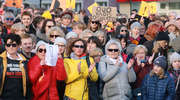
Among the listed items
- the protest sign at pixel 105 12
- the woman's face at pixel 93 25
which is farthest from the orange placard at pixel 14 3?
the woman's face at pixel 93 25

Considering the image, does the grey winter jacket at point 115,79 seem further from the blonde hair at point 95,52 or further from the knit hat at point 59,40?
the knit hat at point 59,40

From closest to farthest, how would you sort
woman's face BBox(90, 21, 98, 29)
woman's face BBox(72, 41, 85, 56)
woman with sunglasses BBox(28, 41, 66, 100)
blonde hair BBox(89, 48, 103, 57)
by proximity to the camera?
woman with sunglasses BBox(28, 41, 66, 100) → woman's face BBox(72, 41, 85, 56) → blonde hair BBox(89, 48, 103, 57) → woman's face BBox(90, 21, 98, 29)

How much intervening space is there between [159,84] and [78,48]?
1.46 metres

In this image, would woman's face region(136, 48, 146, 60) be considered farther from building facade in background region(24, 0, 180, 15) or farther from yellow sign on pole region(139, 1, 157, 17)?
building facade in background region(24, 0, 180, 15)

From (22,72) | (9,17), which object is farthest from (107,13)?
(22,72)

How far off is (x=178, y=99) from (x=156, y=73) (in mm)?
750

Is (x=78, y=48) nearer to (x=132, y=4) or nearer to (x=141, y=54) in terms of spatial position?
(x=141, y=54)

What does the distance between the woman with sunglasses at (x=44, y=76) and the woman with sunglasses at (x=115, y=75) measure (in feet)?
2.64

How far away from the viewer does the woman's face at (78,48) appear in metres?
6.25

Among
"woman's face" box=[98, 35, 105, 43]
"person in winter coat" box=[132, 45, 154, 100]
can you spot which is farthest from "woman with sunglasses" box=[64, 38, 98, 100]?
"woman's face" box=[98, 35, 105, 43]

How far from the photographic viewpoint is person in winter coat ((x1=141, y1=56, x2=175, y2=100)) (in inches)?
252

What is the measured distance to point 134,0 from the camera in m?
27.6

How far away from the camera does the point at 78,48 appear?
20.6 ft

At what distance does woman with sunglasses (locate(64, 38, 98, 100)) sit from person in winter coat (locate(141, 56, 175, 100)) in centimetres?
91
